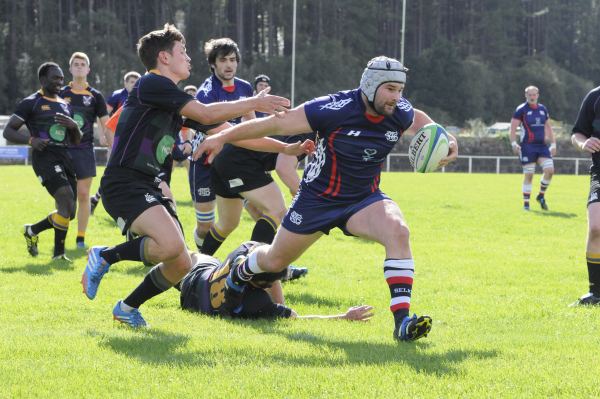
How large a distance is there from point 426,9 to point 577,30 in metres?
20.2

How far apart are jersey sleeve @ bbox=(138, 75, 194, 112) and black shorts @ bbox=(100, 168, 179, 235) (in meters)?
0.55

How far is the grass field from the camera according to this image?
4.67m

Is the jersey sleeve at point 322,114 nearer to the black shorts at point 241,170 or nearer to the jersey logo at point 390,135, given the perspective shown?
the jersey logo at point 390,135

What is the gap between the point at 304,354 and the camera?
18.0ft

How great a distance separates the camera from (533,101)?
769 inches

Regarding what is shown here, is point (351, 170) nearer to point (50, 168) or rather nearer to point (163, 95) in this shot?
point (163, 95)

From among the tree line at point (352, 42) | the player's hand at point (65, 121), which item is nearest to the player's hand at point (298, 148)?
the player's hand at point (65, 121)

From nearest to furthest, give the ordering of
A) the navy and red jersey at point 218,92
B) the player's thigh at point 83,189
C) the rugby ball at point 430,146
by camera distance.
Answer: the rugby ball at point 430,146 → the navy and red jersey at point 218,92 → the player's thigh at point 83,189

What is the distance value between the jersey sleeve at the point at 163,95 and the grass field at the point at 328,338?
1.58 m

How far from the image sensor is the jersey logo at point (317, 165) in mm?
6398

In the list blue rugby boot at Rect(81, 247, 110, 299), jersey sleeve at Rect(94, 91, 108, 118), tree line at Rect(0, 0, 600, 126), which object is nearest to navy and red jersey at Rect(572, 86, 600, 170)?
blue rugby boot at Rect(81, 247, 110, 299)

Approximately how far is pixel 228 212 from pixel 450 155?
3179 mm

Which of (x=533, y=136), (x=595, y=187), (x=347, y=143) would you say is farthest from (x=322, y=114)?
(x=533, y=136)

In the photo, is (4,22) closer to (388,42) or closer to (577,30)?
(388,42)
